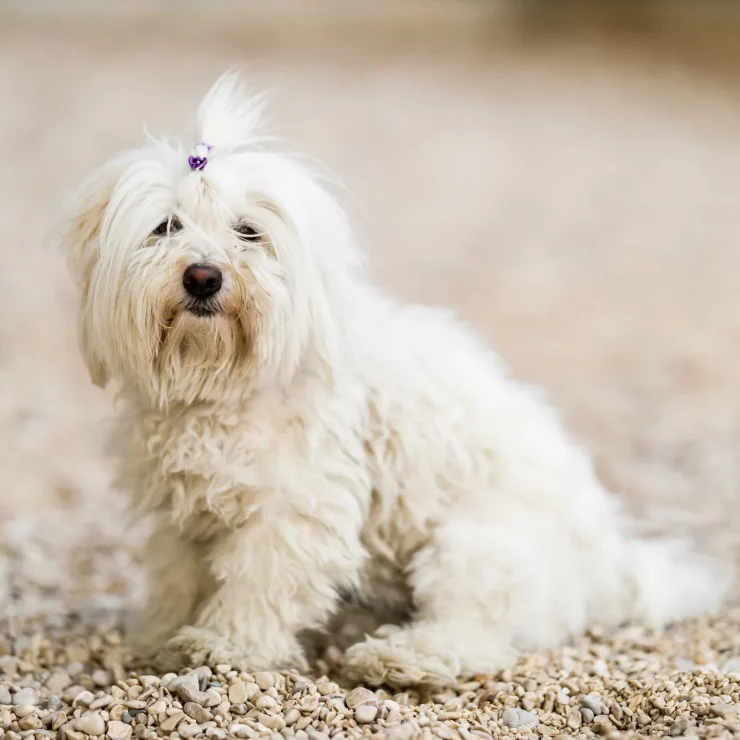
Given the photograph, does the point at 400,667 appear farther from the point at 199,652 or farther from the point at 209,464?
the point at 209,464

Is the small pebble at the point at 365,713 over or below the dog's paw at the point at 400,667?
below

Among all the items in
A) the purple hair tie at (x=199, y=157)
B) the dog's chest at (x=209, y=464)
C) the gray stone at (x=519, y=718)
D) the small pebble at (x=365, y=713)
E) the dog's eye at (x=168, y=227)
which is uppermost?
the purple hair tie at (x=199, y=157)

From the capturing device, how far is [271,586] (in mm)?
2775

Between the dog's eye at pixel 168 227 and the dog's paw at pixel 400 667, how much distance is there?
1334mm

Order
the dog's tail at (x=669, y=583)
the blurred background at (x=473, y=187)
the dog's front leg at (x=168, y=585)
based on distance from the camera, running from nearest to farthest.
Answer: the dog's front leg at (x=168, y=585) < the dog's tail at (x=669, y=583) < the blurred background at (x=473, y=187)

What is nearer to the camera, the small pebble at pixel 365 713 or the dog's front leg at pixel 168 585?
the small pebble at pixel 365 713

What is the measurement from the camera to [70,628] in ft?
11.1

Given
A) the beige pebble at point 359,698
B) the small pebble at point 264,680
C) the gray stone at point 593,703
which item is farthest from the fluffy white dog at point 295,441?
the gray stone at point 593,703

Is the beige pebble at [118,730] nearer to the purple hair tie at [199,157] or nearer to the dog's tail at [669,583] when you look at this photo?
the purple hair tie at [199,157]

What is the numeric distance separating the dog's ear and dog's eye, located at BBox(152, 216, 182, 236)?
7.8 inches

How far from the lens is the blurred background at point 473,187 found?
4.82 m

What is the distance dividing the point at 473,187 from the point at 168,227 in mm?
6913

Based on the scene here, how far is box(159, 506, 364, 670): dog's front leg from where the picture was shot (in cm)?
276

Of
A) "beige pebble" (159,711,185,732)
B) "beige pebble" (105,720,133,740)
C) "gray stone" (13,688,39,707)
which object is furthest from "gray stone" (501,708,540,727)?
"gray stone" (13,688,39,707)
